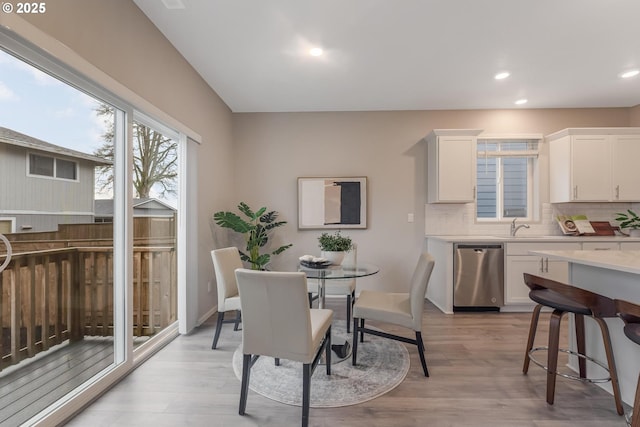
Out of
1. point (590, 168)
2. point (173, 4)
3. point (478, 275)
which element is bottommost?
point (478, 275)

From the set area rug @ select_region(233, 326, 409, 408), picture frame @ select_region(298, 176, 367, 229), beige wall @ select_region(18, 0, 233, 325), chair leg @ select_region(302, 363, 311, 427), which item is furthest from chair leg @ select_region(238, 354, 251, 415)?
picture frame @ select_region(298, 176, 367, 229)

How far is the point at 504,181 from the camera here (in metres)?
4.16

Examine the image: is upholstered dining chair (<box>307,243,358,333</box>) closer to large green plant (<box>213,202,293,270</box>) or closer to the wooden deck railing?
large green plant (<box>213,202,293,270</box>)

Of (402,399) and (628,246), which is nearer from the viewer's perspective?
(402,399)

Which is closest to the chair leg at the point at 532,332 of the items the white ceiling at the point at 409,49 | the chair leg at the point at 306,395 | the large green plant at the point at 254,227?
the chair leg at the point at 306,395

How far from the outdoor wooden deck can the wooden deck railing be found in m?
0.05

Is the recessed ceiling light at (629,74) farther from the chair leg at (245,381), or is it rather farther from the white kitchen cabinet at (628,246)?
the chair leg at (245,381)

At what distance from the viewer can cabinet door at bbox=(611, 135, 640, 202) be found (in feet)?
12.1

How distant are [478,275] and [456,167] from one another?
1391mm

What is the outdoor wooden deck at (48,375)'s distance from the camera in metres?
1.48

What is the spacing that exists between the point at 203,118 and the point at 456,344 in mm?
3501

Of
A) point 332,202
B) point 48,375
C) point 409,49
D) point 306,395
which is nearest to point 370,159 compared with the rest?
point 332,202

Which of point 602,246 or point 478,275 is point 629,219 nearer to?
point 602,246

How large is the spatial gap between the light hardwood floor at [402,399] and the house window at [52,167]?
4.72 ft
